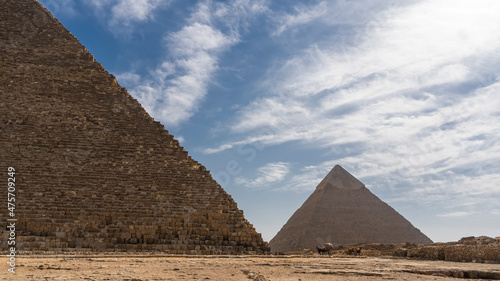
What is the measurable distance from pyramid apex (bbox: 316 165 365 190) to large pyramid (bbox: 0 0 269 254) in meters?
23.0

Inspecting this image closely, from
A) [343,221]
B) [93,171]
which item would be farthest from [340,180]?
[93,171]

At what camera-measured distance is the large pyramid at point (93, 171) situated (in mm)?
13285

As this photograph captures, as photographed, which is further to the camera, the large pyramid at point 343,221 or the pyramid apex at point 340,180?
the pyramid apex at point 340,180

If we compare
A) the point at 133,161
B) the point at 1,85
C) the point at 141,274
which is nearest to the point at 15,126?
the point at 1,85

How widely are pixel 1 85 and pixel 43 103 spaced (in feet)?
6.69

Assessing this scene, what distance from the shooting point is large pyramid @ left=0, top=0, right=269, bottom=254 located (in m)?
13.3

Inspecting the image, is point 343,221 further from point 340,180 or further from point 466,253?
point 466,253

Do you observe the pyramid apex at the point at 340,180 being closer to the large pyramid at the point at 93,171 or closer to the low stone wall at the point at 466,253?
the large pyramid at the point at 93,171

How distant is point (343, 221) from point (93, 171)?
25258mm

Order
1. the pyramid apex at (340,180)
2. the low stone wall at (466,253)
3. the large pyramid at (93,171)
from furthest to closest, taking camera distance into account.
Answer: the pyramid apex at (340,180)
the large pyramid at (93,171)
the low stone wall at (466,253)

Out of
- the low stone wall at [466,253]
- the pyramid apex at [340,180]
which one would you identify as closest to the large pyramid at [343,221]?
the pyramid apex at [340,180]

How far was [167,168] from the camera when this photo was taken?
17.3 metres

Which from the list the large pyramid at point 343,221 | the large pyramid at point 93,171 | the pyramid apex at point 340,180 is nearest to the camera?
the large pyramid at point 93,171

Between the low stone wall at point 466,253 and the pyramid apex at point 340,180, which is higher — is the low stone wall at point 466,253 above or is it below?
below
